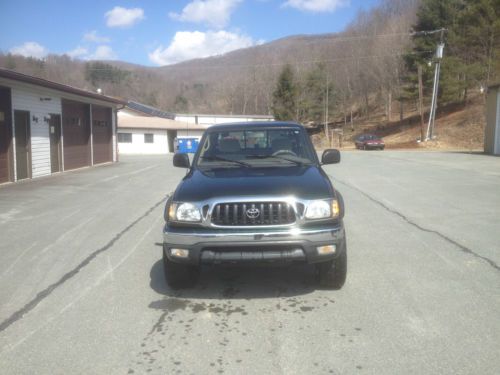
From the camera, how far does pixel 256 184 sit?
178 inches

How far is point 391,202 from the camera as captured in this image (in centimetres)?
1062

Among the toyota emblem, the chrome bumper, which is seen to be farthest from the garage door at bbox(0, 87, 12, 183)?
the toyota emblem

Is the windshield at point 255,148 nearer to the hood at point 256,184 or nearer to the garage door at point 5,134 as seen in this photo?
the hood at point 256,184

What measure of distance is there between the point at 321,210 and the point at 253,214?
62 cm

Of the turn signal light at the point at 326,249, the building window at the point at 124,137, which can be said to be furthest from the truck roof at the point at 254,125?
the building window at the point at 124,137

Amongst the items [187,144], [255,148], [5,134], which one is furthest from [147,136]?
[255,148]

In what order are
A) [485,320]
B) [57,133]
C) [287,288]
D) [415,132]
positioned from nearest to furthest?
[485,320] < [287,288] < [57,133] < [415,132]

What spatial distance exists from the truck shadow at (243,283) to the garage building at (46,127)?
36.7ft

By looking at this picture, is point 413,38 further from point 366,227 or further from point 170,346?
point 170,346

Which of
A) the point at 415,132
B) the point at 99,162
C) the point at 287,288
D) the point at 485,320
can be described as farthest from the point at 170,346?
the point at 415,132

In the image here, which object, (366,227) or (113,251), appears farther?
(366,227)

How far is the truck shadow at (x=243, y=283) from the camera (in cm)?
471

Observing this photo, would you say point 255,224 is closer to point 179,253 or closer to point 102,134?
point 179,253

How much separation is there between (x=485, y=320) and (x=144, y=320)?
2850 millimetres
